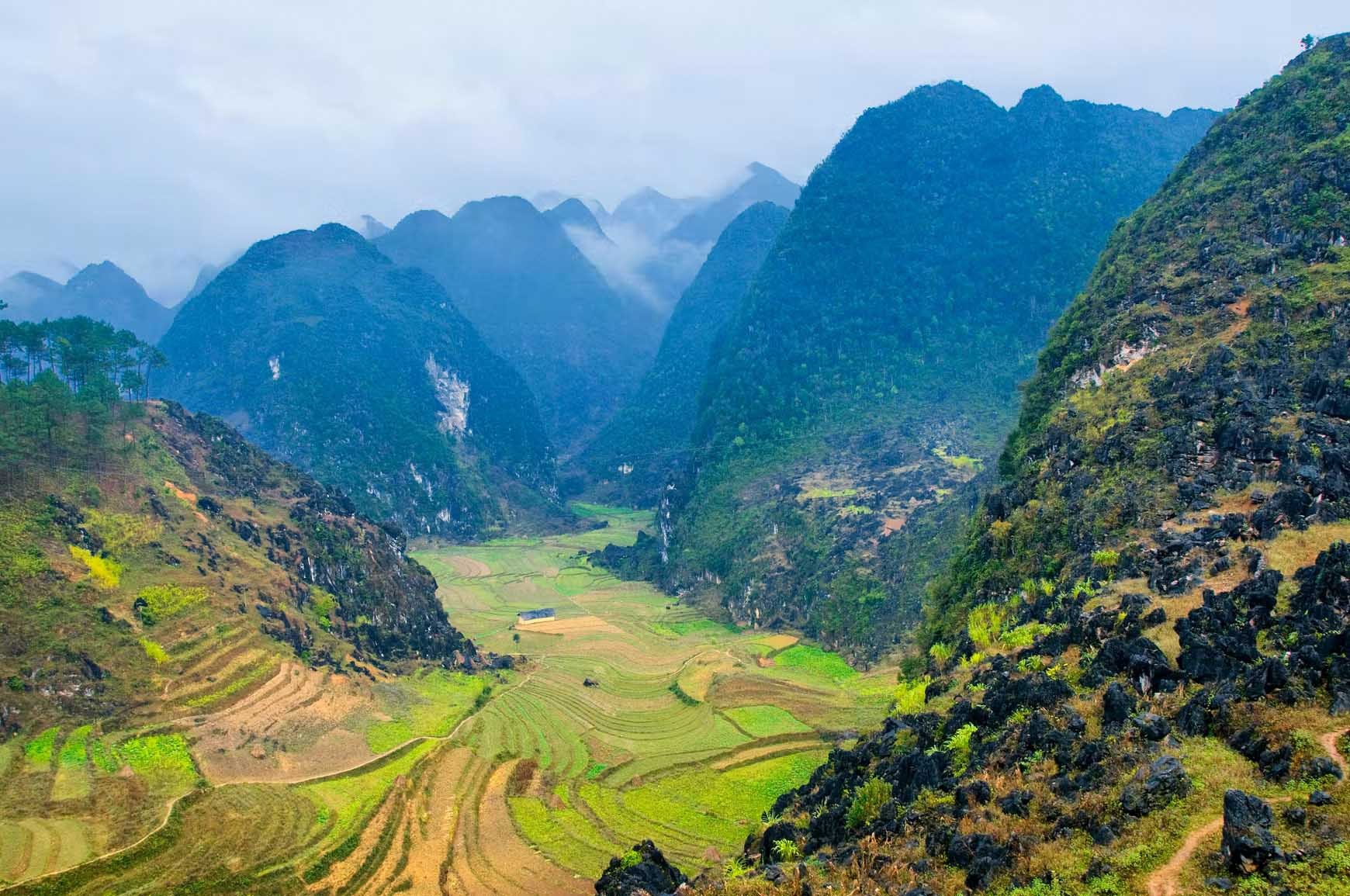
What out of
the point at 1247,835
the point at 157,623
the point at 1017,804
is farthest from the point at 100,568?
the point at 1247,835

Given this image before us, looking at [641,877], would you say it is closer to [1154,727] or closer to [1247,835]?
[1154,727]

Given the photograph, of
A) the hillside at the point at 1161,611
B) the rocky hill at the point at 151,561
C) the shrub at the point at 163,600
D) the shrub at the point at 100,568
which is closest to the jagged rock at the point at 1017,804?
the hillside at the point at 1161,611

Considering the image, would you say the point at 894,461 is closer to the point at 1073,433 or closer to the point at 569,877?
the point at 1073,433

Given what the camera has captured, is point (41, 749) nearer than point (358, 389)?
Yes

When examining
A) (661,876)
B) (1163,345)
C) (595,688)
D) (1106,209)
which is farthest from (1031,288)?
(661,876)

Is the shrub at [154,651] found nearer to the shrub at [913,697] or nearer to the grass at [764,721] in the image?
the grass at [764,721]

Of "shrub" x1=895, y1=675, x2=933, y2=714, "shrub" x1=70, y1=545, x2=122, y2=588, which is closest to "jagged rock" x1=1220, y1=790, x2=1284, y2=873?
"shrub" x1=895, y1=675, x2=933, y2=714
